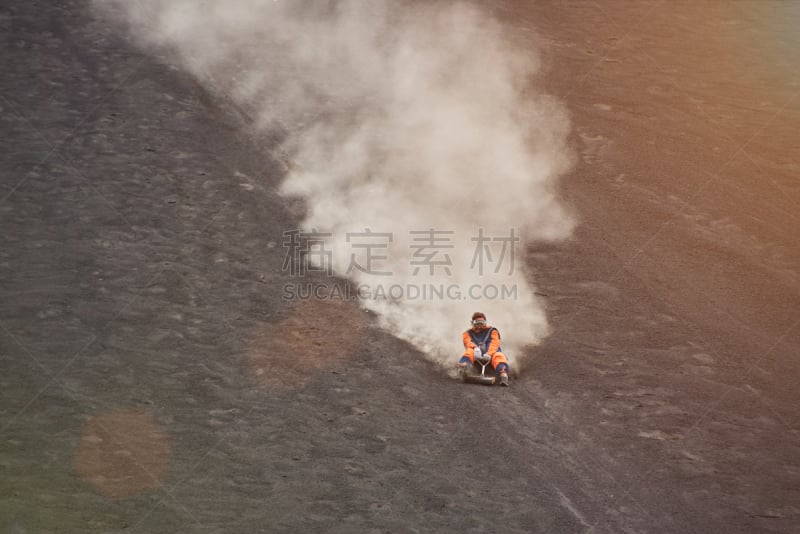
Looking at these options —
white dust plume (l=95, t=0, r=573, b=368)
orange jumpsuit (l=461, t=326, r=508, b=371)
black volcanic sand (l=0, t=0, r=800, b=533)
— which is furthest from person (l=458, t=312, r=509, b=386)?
white dust plume (l=95, t=0, r=573, b=368)

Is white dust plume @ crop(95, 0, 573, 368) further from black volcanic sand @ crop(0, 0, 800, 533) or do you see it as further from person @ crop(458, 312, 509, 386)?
black volcanic sand @ crop(0, 0, 800, 533)

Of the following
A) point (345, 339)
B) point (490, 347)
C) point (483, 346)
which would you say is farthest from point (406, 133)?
point (490, 347)

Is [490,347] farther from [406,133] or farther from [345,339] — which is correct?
[406,133]

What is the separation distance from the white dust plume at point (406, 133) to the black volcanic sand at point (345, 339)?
936 mm

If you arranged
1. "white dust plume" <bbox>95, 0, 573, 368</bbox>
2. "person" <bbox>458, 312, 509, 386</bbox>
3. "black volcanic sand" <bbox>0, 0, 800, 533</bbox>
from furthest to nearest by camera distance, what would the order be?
"white dust plume" <bbox>95, 0, 573, 368</bbox> < "person" <bbox>458, 312, 509, 386</bbox> < "black volcanic sand" <bbox>0, 0, 800, 533</bbox>

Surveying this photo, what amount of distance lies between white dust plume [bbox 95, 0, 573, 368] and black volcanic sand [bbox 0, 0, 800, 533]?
0.94m

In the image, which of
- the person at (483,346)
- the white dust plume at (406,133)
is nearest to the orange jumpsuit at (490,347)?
the person at (483,346)

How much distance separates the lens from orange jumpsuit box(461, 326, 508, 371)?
651 inches

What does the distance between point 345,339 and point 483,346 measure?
323 cm

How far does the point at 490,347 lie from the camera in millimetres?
16812

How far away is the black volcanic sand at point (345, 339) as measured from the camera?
14.0 meters

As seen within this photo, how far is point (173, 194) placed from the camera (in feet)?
74.0

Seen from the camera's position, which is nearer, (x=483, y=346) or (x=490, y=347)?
(x=490, y=347)

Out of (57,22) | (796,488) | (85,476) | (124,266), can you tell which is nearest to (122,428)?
(85,476)
